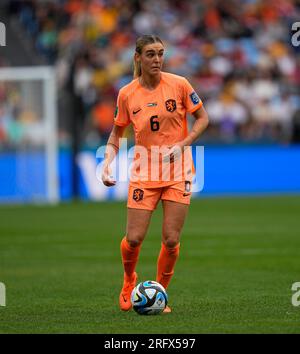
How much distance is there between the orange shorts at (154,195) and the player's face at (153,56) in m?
1.04

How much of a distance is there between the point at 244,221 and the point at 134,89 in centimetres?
1019

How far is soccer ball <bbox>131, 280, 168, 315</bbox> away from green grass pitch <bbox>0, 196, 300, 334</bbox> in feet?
0.43

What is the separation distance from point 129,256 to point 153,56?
182cm

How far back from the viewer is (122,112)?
8.72m

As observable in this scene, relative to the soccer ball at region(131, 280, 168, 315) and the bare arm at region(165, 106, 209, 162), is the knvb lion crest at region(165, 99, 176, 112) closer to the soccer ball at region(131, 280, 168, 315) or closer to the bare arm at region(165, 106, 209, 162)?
the bare arm at region(165, 106, 209, 162)

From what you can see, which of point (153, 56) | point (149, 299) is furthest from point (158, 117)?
point (149, 299)

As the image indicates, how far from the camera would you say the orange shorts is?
335 inches

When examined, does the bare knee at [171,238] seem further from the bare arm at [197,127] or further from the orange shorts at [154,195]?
the bare arm at [197,127]

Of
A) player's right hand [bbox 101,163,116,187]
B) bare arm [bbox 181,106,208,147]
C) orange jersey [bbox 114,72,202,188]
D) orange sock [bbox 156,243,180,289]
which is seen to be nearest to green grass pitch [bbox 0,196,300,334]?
orange sock [bbox 156,243,180,289]

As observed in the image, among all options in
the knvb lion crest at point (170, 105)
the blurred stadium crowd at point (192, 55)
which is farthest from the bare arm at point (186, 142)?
the blurred stadium crowd at point (192, 55)

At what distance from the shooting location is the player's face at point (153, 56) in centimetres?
838
